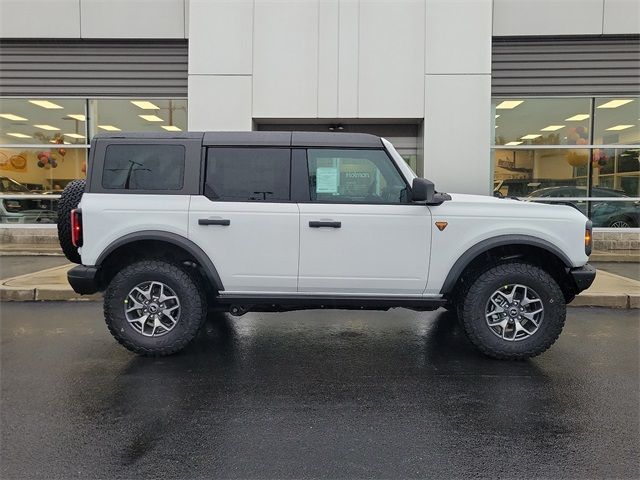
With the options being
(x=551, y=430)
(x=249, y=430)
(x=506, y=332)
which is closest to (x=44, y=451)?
(x=249, y=430)

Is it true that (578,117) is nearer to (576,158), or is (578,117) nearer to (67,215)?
(576,158)

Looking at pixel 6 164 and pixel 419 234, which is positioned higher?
pixel 6 164

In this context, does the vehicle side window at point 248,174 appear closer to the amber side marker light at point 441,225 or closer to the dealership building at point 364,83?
the amber side marker light at point 441,225

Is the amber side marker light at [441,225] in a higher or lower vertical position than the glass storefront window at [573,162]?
lower

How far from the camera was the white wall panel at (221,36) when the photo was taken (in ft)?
35.3

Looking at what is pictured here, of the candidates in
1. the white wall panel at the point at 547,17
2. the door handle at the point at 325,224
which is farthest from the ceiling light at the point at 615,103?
the door handle at the point at 325,224

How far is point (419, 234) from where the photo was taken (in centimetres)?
462

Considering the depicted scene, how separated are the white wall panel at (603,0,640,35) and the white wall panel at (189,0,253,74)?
774 centimetres

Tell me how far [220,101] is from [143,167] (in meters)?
6.49

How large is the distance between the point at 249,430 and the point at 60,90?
37.9 feet

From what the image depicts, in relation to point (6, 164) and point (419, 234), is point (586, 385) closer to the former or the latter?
point (419, 234)

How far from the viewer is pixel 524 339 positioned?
15.3 ft

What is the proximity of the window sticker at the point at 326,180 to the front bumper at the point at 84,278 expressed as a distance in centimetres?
221

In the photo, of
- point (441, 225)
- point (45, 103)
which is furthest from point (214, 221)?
point (45, 103)
